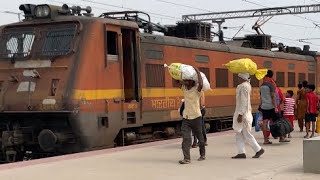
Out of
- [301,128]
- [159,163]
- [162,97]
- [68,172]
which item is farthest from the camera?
[301,128]

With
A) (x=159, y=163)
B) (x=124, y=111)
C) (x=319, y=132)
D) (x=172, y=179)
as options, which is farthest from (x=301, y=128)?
(x=172, y=179)

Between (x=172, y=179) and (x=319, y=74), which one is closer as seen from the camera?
(x=172, y=179)

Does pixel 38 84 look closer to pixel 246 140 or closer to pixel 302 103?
pixel 246 140

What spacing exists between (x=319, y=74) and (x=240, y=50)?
796 centimetres

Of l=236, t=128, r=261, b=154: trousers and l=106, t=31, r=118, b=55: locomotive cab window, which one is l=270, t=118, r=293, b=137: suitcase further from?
l=106, t=31, r=118, b=55: locomotive cab window

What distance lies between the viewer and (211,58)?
1623cm

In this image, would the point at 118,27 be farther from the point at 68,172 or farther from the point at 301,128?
the point at 301,128

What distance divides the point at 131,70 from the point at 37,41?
222cm

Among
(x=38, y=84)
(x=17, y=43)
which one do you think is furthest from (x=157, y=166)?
(x=17, y=43)

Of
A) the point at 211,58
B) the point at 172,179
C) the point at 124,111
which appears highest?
the point at 211,58

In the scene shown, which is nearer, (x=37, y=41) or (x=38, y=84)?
(x=38, y=84)

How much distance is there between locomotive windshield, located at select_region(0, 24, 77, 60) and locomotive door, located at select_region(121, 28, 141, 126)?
144 centimetres

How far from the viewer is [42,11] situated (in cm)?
1226

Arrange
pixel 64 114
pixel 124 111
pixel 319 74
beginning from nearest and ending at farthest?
pixel 64 114, pixel 124 111, pixel 319 74
